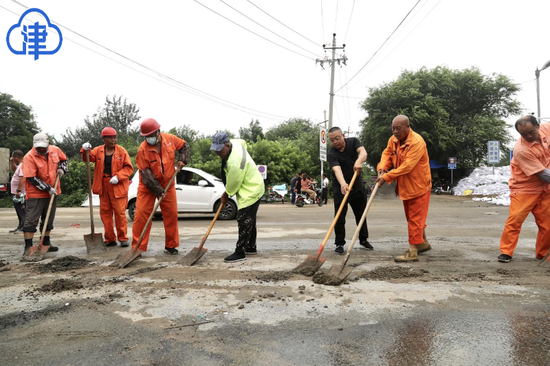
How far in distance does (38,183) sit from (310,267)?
4.13 meters

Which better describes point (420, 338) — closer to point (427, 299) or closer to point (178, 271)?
point (427, 299)

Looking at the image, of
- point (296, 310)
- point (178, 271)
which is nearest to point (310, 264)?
point (296, 310)

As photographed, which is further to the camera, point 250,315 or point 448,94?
point 448,94

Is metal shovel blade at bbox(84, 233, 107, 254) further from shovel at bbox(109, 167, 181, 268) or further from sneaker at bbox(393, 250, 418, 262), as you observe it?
sneaker at bbox(393, 250, 418, 262)

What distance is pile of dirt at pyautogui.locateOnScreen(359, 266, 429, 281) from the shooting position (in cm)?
407

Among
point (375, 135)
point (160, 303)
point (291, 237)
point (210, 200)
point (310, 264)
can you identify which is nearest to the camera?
point (160, 303)

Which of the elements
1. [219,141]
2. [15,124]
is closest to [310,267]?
[219,141]

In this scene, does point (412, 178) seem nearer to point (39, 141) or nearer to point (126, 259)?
point (126, 259)

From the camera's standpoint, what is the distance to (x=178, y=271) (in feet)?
14.6

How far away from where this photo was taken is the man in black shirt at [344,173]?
5469mm

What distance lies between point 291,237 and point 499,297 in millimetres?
4001

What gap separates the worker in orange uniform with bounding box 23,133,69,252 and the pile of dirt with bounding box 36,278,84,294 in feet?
6.95

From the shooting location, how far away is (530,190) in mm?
4816

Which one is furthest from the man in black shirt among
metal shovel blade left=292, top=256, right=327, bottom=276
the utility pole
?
the utility pole
